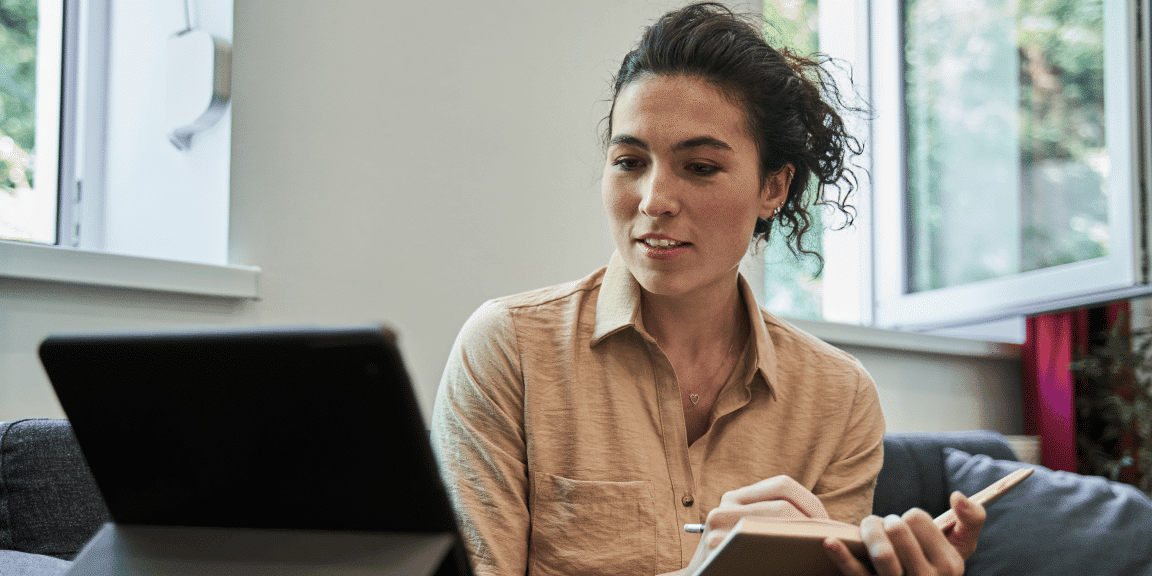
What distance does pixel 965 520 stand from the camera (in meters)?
0.74

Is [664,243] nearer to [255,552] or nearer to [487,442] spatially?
[487,442]

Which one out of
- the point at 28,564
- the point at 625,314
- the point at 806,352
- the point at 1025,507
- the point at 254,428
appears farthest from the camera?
the point at 1025,507

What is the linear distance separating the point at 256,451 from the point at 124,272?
1051 millimetres

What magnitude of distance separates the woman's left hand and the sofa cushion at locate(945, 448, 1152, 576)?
1.18 m

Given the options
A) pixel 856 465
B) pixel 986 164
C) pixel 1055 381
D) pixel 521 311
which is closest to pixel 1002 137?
pixel 986 164

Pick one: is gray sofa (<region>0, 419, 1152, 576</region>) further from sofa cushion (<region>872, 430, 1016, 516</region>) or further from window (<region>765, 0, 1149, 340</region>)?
window (<region>765, 0, 1149, 340</region>)

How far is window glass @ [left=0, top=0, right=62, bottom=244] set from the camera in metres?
1.47

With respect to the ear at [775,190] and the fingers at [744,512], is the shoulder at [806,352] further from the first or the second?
the fingers at [744,512]

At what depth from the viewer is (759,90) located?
120 cm

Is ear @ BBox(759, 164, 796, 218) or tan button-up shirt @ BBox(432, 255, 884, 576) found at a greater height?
ear @ BBox(759, 164, 796, 218)

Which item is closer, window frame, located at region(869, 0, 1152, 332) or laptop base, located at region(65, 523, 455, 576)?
laptop base, located at region(65, 523, 455, 576)

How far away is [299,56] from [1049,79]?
2.46 meters

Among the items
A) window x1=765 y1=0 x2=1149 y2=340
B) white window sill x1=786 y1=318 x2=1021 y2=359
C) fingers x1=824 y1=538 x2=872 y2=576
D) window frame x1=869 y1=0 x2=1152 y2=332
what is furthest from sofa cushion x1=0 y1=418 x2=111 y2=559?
window frame x1=869 y1=0 x2=1152 y2=332

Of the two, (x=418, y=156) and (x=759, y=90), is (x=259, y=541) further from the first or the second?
(x=418, y=156)
